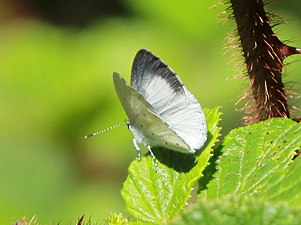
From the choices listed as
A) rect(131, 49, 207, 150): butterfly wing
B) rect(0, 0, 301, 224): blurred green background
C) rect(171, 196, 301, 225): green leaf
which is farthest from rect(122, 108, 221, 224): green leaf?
rect(0, 0, 301, 224): blurred green background

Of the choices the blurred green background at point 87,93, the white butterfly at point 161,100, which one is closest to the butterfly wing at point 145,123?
the white butterfly at point 161,100

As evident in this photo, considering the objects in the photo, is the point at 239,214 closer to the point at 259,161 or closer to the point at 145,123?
the point at 259,161

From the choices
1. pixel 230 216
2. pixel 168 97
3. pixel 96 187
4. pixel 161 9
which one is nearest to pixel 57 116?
pixel 96 187

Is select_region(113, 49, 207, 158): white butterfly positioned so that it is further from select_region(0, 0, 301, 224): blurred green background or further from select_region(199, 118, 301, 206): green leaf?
select_region(0, 0, 301, 224): blurred green background

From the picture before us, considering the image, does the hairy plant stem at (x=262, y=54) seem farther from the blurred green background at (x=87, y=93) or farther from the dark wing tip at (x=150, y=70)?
the blurred green background at (x=87, y=93)

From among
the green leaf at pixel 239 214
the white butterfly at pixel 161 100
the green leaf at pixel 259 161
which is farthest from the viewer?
the white butterfly at pixel 161 100

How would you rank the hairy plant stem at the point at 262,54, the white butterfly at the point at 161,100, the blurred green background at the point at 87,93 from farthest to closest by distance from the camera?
the blurred green background at the point at 87,93
the white butterfly at the point at 161,100
the hairy plant stem at the point at 262,54
